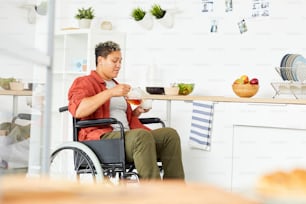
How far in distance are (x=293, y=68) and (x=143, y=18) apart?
4.53 ft

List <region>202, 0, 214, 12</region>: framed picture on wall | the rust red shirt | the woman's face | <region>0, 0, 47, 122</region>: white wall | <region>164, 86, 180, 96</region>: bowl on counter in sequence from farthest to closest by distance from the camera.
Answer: <region>202, 0, 214, 12</region>: framed picture on wall
<region>164, 86, 180, 96</region>: bowl on counter
the woman's face
the rust red shirt
<region>0, 0, 47, 122</region>: white wall

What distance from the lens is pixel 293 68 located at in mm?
3852

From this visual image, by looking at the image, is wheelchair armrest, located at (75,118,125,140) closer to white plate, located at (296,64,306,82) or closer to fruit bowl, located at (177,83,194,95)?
fruit bowl, located at (177,83,194,95)

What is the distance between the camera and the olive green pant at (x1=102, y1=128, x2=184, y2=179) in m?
2.86

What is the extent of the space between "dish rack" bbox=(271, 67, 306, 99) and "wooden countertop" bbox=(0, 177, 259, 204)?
11.5 feet

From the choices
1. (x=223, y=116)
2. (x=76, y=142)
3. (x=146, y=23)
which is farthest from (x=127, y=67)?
(x=76, y=142)

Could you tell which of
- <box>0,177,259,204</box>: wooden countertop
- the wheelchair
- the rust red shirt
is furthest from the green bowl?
<box>0,177,259,204</box>: wooden countertop

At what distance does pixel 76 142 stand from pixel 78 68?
1900mm

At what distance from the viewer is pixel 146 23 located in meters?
4.59

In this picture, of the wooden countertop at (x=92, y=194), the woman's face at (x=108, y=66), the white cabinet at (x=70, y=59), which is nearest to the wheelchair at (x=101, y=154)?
the woman's face at (x=108, y=66)

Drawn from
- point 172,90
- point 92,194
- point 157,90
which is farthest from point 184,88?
point 92,194

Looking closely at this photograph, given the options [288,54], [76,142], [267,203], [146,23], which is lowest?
[76,142]

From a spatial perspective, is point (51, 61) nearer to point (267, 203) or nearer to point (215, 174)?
point (267, 203)

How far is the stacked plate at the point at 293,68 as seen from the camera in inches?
150
